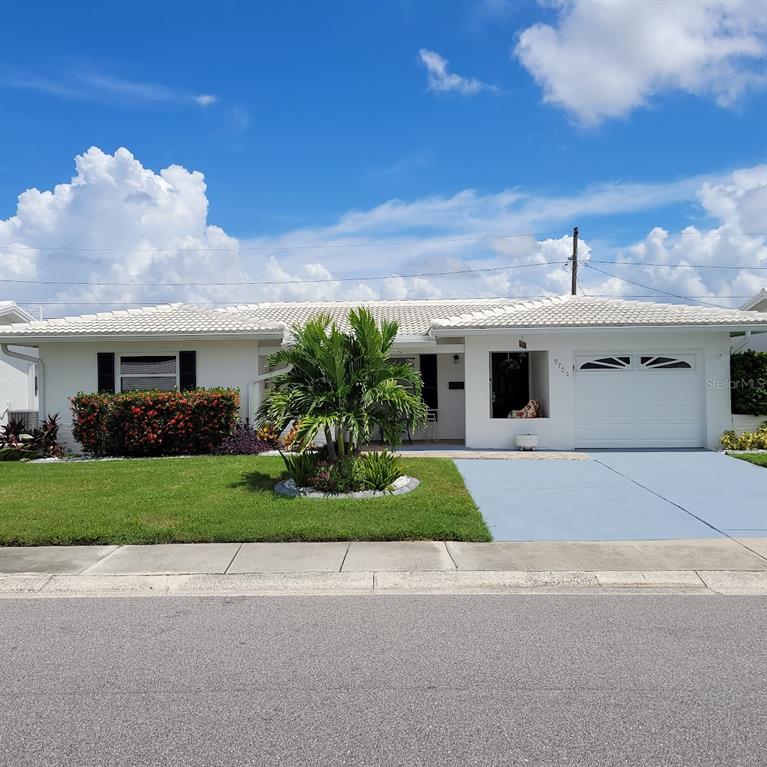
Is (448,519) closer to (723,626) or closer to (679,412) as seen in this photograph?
(723,626)

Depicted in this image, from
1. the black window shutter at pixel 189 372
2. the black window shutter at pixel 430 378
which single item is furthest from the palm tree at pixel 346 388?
the black window shutter at pixel 430 378

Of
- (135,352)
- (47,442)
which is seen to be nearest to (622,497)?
(135,352)

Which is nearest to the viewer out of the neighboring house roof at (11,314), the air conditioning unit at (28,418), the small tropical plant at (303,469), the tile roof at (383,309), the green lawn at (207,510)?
the green lawn at (207,510)

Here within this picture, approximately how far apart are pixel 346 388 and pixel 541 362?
24.3ft

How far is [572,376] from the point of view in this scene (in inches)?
599

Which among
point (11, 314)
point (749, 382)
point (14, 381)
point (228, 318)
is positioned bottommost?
point (749, 382)

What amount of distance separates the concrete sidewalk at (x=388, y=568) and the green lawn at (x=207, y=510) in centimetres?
26

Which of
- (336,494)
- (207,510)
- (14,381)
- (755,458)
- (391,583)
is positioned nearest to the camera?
(391,583)

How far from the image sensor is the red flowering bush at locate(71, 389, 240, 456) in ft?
47.1

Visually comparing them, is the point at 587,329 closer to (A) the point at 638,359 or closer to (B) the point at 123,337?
(A) the point at 638,359

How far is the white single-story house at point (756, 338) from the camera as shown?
1530 cm

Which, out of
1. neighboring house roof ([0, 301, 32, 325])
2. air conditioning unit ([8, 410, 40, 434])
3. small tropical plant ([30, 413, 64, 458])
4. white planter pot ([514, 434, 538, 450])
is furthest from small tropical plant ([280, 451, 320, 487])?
neighboring house roof ([0, 301, 32, 325])

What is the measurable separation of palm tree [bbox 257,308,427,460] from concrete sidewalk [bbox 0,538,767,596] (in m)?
2.79

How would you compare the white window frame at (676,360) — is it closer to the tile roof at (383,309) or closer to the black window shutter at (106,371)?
the tile roof at (383,309)
